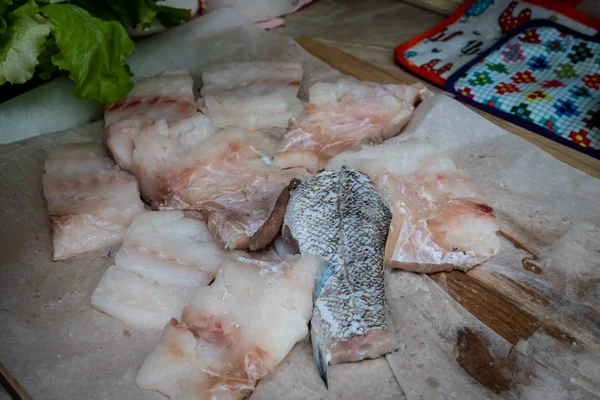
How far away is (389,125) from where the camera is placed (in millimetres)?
2395

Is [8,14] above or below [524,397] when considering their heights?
above

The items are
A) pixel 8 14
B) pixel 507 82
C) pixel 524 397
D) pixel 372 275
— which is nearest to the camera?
pixel 524 397

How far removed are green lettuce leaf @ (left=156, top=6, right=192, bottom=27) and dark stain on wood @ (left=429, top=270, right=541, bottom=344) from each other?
74.5 inches

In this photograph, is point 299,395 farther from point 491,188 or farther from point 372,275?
point 491,188

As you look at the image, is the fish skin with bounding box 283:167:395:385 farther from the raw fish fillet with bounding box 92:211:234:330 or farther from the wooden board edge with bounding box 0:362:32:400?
the wooden board edge with bounding box 0:362:32:400

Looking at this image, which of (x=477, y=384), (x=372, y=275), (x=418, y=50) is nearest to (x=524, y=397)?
(x=477, y=384)

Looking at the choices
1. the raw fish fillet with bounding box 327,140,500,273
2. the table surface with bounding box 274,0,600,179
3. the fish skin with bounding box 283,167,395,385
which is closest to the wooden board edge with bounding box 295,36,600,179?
the table surface with bounding box 274,0,600,179

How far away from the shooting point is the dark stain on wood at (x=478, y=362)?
1555 mm

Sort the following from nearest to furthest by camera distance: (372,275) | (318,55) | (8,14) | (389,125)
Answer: (372,275) → (8,14) → (389,125) → (318,55)

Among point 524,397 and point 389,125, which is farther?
point 389,125

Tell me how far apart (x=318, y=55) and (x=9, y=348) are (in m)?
2.09

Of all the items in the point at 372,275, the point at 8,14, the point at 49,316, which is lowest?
the point at 49,316

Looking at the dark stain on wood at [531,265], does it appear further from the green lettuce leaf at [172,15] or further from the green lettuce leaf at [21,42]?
the green lettuce leaf at [172,15]

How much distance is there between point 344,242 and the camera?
1757 mm
